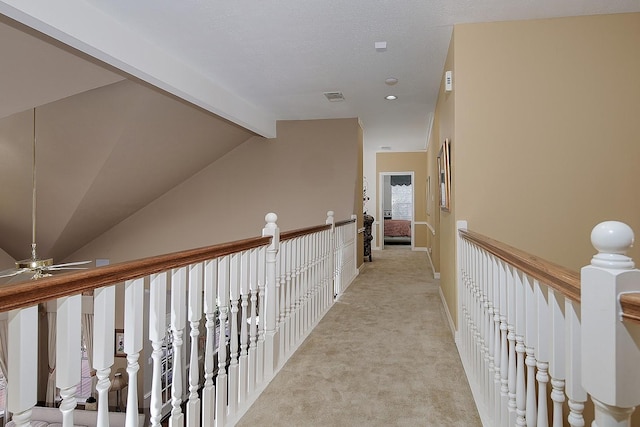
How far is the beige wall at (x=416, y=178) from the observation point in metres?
9.57

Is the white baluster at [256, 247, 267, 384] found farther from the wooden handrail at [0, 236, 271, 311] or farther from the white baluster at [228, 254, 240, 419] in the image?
the wooden handrail at [0, 236, 271, 311]

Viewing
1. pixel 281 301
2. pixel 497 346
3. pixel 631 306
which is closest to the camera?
pixel 631 306

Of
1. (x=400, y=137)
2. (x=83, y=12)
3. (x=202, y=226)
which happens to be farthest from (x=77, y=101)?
(x=400, y=137)

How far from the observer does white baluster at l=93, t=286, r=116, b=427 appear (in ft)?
3.59

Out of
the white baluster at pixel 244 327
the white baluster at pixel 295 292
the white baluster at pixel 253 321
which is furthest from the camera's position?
the white baluster at pixel 295 292

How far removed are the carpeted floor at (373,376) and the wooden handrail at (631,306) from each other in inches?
57.2

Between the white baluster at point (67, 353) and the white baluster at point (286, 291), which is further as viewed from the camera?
the white baluster at point (286, 291)

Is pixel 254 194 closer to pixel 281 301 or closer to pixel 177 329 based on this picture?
pixel 281 301

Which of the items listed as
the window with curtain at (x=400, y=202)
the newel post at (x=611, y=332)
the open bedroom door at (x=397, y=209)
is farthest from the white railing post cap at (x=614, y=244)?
the window with curtain at (x=400, y=202)

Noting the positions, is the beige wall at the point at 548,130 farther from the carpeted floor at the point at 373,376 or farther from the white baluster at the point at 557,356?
the white baluster at the point at 557,356

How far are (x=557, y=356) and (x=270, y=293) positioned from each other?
1.76 m

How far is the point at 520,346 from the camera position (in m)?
1.38

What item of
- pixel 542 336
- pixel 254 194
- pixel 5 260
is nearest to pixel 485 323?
pixel 542 336

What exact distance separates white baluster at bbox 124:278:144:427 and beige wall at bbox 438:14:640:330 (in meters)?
2.46
